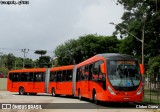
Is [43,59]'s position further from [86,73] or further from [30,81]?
[86,73]

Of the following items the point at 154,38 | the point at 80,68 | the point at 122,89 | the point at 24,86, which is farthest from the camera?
the point at 154,38

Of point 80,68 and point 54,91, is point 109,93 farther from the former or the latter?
point 54,91

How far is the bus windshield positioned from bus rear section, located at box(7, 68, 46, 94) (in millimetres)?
18848

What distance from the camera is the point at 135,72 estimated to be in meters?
22.1

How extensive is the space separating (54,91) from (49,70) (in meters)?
2.48

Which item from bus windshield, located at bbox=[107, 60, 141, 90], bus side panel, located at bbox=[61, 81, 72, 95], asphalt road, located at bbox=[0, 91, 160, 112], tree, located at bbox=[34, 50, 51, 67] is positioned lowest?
asphalt road, located at bbox=[0, 91, 160, 112]

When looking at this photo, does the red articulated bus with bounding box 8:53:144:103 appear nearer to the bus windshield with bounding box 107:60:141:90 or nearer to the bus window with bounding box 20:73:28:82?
the bus windshield with bounding box 107:60:141:90

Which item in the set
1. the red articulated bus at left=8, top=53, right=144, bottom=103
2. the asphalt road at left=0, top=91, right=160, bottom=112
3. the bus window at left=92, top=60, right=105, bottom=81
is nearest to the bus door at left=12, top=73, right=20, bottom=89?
the red articulated bus at left=8, top=53, right=144, bottom=103

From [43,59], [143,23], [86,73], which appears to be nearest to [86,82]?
[86,73]

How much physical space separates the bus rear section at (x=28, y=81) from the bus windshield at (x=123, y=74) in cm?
1885

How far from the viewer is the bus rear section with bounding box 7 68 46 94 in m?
40.6

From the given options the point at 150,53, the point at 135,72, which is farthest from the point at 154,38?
the point at 135,72

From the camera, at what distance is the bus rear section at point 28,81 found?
4059cm

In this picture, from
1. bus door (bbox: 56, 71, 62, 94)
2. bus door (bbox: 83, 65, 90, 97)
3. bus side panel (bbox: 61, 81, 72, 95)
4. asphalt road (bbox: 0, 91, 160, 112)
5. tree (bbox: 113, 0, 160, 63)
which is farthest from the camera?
tree (bbox: 113, 0, 160, 63)
